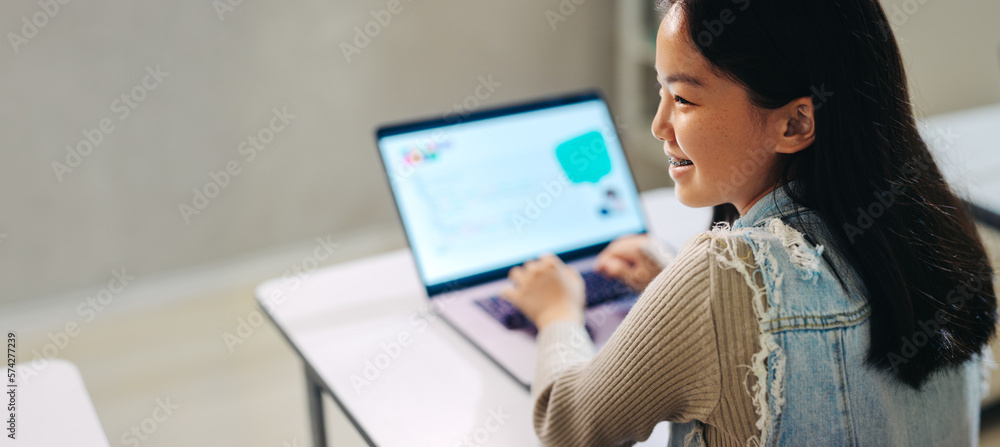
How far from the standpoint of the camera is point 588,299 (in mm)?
1187

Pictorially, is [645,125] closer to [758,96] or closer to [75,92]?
[75,92]

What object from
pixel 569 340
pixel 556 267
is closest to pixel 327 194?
pixel 556 267

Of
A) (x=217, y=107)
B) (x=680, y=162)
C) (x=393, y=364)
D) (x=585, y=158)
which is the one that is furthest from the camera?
(x=217, y=107)

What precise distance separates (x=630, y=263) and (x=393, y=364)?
1.35 feet

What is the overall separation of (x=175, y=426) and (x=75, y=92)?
0.96 meters

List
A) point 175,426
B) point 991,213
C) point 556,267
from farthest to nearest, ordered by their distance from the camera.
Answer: point 175,426
point 991,213
point 556,267

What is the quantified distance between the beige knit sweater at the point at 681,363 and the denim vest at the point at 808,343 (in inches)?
0.5

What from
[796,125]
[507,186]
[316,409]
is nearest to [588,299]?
[507,186]

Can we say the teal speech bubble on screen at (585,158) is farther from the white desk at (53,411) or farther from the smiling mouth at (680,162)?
the white desk at (53,411)

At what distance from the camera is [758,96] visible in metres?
0.69

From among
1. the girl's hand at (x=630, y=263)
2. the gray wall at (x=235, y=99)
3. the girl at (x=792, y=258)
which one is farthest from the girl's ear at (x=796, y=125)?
the gray wall at (x=235, y=99)

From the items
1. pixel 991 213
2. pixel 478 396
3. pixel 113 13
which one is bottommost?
pixel 991 213

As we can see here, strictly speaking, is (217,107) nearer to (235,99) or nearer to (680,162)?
(235,99)

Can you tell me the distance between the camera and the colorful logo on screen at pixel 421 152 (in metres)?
1.21
